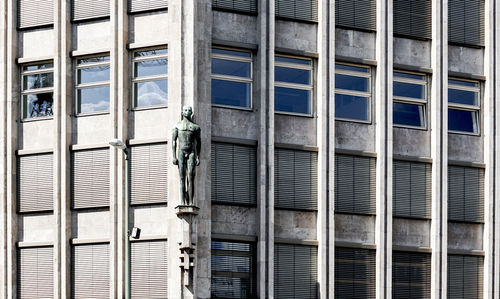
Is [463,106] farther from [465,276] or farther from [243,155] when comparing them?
[243,155]

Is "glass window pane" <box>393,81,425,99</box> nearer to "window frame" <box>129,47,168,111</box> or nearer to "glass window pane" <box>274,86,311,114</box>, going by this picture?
"glass window pane" <box>274,86,311,114</box>

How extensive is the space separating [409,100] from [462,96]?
2.40 metres

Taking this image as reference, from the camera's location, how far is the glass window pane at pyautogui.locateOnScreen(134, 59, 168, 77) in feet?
124

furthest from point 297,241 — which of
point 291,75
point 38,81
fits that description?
point 38,81

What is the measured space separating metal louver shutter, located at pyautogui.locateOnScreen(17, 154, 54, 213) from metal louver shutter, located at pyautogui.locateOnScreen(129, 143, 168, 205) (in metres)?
3.01

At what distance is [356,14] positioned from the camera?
40.1 meters

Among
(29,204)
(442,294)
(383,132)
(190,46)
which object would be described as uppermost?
Result: (190,46)

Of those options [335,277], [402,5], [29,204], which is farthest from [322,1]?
[29,204]

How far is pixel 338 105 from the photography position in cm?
3966

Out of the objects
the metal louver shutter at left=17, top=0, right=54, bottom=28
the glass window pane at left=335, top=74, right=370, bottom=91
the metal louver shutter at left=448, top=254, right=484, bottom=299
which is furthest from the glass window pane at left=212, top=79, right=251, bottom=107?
the metal louver shutter at left=448, top=254, right=484, bottom=299

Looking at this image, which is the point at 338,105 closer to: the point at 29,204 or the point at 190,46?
the point at 190,46

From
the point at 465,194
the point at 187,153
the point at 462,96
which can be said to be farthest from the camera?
the point at 462,96

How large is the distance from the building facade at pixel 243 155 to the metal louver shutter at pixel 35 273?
0.17 ft

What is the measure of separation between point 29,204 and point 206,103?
7.16m
